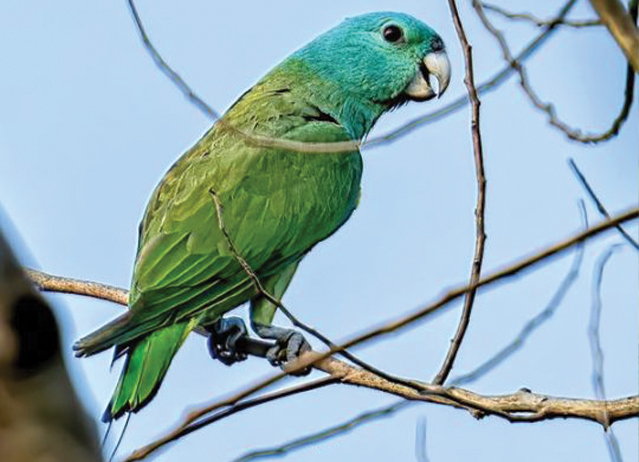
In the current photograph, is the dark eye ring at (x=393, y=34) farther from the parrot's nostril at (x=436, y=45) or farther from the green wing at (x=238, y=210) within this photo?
the green wing at (x=238, y=210)

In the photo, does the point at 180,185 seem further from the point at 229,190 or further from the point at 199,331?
the point at 199,331

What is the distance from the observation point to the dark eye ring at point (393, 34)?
761 cm

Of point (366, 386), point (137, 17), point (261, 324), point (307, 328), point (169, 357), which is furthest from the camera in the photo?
point (261, 324)

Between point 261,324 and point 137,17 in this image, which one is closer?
point 137,17

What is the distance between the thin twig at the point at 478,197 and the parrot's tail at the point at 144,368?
5.67ft

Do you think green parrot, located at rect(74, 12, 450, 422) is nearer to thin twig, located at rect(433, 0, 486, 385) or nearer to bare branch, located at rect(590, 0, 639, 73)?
thin twig, located at rect(433, 0, 486, 385)

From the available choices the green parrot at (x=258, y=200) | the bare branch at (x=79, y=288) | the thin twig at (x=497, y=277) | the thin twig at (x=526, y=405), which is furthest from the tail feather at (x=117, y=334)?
the thin twig at (x=497, y=277)

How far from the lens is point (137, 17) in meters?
4.20

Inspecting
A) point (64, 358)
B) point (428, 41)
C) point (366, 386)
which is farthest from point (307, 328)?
point (428, 41)

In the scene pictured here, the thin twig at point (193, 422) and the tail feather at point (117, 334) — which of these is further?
the tail feather at point (117, 334)

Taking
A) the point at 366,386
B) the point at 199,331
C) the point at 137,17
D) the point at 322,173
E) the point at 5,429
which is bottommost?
the point at 199,331

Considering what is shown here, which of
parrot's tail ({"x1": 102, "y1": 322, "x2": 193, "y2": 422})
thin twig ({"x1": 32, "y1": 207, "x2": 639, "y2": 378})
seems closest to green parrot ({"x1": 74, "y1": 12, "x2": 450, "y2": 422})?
parrot's tail ({"x1": 102, "y1": 322, "x2": 193, "y2": 422})

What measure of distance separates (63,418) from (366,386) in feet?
10.7

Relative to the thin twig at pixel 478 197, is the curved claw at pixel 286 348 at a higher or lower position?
lower
